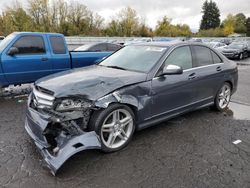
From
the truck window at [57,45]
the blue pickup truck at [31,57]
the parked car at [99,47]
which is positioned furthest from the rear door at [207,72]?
the parked car at [99,47]

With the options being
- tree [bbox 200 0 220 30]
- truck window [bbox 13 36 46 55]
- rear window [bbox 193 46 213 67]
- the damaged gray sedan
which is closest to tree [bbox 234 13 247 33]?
tree [bbox 200 0 220 30]

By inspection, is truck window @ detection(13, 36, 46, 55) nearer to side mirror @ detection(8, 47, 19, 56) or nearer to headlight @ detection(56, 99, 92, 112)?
side mirror @ detection(8, 47, 19, 56)

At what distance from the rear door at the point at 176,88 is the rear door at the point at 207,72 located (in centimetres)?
18

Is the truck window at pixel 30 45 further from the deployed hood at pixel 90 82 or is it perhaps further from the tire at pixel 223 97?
the tire at pixel 223 97

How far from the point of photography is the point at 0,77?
5844 mm

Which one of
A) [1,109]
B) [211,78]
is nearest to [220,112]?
[211,78]

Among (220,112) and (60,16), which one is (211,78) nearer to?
(220,112)

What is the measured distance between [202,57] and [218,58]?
614mm

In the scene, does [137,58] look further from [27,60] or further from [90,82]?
[27,60]

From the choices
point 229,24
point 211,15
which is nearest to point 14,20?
point 229,24

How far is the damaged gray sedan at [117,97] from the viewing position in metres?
3.01

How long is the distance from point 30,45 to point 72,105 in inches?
158

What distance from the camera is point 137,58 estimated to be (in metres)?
4.21

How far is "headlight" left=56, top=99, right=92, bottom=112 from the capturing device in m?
3.06
